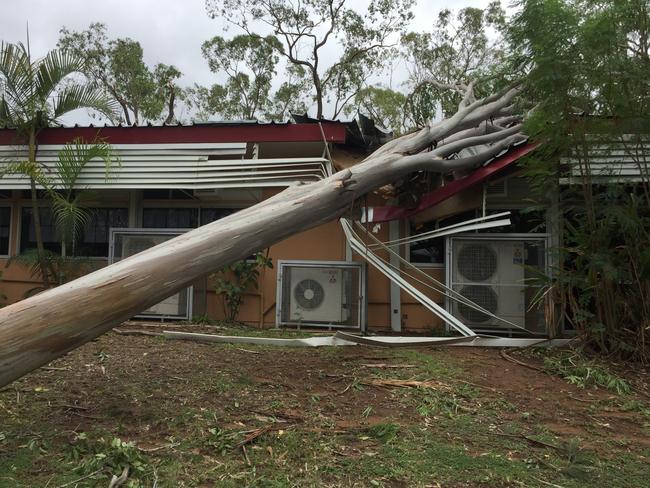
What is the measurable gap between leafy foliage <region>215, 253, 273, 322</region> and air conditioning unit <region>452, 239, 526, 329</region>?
10.7ft

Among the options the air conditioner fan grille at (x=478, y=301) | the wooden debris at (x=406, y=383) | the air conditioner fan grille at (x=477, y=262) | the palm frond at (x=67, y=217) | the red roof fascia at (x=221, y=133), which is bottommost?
the wooden debris at (x=406, y=383)

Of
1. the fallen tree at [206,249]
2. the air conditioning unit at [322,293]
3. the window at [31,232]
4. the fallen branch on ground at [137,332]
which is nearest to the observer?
the fallen tree at [206,249]

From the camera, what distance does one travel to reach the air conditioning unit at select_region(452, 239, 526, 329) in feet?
27.7

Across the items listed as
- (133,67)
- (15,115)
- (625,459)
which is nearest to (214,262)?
(625,459)

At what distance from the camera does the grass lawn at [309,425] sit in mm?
3449

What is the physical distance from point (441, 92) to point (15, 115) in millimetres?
8554

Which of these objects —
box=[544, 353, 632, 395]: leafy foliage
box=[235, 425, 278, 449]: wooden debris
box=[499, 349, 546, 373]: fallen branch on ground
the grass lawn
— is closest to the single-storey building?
box=[499, 349, 546, 373]: fallen branch on ground

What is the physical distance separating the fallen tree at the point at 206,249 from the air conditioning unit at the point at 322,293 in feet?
5.99

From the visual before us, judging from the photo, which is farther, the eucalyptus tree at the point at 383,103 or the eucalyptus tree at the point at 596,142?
the eucalyptus tree at the point at 383,103

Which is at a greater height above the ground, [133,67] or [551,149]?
[133,67]

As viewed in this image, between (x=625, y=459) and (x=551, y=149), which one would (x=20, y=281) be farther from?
(x=625, y=459)

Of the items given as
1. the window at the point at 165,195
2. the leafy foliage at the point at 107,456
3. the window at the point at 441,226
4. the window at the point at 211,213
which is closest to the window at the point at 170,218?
the window at the point at 211,213

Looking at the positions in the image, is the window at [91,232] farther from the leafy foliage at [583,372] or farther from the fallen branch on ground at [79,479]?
the leafy foliage at [583,372]

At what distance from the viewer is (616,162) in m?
6.55
